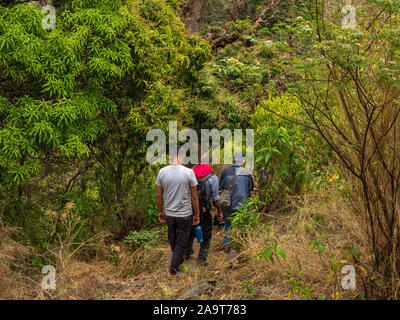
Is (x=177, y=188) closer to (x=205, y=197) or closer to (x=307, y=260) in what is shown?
(x=205, y=197)

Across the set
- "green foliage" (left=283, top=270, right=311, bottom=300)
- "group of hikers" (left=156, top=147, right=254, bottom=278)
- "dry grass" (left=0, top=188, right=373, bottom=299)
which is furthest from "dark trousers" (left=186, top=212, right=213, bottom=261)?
"green foliage" (left=283, top=270, right=311, bottom=300)

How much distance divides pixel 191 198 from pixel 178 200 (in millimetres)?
233

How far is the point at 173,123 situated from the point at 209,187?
1893 millimetres

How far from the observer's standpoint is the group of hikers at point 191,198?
511 centimetres

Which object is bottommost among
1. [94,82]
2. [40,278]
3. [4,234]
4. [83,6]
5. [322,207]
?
[40,278]

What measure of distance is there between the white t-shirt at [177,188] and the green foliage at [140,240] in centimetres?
164

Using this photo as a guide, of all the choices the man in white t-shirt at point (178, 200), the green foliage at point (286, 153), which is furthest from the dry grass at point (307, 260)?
the green foliage at point (286, 153)

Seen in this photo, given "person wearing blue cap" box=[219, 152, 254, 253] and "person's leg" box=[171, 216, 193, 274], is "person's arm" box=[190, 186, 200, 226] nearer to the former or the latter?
"person's leg" box=[171, 216, 193, 274]

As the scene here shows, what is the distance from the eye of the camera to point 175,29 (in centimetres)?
774

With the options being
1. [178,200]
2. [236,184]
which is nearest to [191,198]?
[178,200]

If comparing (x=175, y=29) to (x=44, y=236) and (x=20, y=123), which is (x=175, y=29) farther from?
(x=44, y=236)

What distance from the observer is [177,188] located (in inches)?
200
